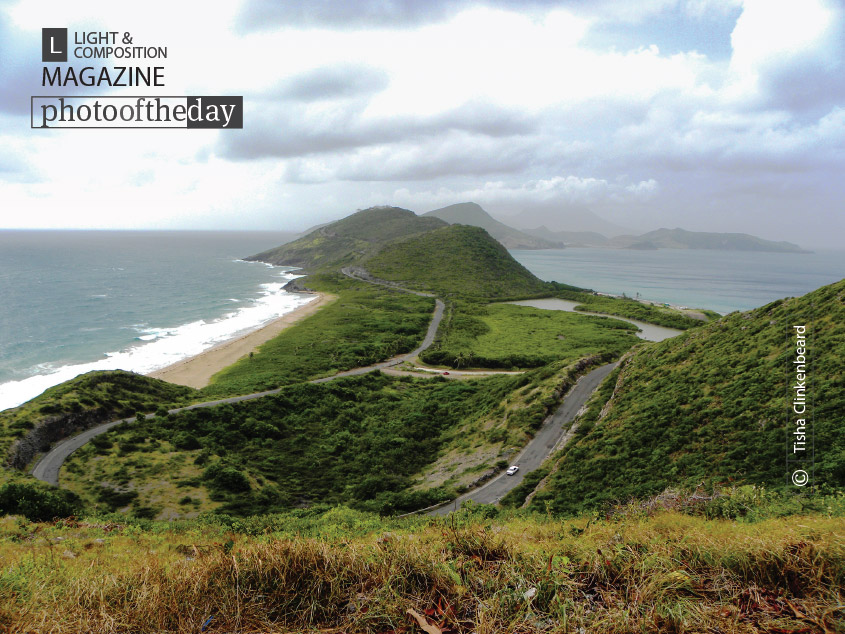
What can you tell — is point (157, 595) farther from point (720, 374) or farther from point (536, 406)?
point (536, 406)

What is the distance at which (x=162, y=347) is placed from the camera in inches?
2547

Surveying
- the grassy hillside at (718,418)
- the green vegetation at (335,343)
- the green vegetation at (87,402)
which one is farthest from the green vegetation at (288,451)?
the green vegetation at (335,343)

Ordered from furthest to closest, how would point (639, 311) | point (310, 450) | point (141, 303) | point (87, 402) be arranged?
point (141, 303)
point (639, 311)
point (310, 450)
point (87, 402)

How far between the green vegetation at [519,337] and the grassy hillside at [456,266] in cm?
2219

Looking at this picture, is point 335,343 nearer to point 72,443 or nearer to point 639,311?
point 72,443

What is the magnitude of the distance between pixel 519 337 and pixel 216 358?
4665cm

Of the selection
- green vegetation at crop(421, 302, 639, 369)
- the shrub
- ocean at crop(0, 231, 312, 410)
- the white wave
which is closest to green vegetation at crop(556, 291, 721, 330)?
green vegetation at crop(421, 302, 639, 369)

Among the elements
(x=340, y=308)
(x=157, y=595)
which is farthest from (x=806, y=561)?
(x=340, y=308)

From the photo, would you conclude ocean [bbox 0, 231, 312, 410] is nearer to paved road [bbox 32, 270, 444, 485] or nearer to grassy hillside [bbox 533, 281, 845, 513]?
paved road [bbox 32, 270, 444, 485]

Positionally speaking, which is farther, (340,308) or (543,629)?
(340,308)

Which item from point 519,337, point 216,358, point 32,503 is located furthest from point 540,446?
point 216,358

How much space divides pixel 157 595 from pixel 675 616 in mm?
4118

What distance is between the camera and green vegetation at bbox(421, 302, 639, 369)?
178 ft

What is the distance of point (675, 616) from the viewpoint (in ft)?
9.88
